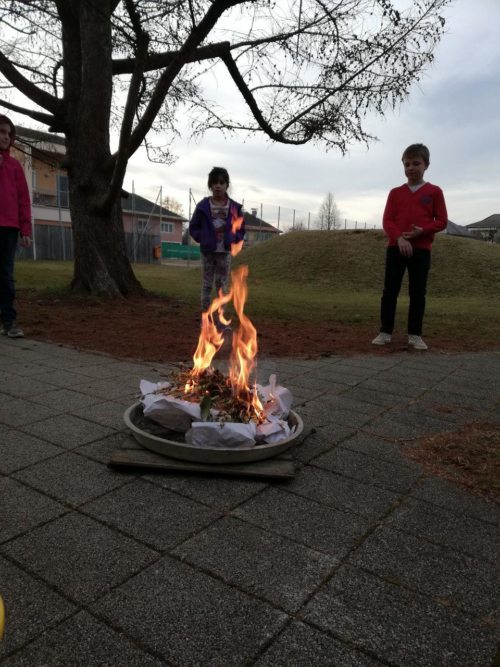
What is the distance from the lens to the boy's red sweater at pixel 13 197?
19.0ft

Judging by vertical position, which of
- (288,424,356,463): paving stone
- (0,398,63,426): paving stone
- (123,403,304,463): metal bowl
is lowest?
(288,424,356,463): paving stone

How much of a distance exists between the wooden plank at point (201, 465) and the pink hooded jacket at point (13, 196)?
422 centimetres

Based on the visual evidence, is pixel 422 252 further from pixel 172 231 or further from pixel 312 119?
pixel 172 231

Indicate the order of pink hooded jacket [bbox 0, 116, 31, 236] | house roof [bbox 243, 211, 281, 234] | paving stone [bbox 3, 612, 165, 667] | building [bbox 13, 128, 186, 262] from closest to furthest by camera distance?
paving stone [bbox 3, 612, 165, 667]
pink hooded jacket [bbox 0, 116, 31, 236]
building [bbox 13, 128, 186, 262]
house roof [bbox 243, 211, 281, 234]

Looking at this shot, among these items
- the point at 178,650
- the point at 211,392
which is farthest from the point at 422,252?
the point at 178,650

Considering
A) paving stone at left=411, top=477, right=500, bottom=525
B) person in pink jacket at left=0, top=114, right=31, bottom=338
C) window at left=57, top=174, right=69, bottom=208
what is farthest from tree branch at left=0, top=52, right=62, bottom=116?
window at left=57, top=174, right=69, bottom=208

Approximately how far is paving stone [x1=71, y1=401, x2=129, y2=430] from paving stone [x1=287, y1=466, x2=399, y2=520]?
1.28 metres

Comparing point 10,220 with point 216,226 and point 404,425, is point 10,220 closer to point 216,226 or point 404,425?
point 216,226

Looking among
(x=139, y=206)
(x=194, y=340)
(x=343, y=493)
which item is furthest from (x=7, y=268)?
(x=139, y=206)

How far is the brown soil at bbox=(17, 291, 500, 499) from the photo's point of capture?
9.72 ft

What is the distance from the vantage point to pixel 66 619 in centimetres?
157

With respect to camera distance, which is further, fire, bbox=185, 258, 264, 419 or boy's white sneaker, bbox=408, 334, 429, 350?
boy's white sneaker, bbox=408, 334, 429, 350

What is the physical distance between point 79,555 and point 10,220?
4978 mm

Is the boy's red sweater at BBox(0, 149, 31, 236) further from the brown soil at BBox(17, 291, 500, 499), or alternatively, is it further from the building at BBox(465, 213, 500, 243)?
the building at BBox(465, 213, 500, 243)
